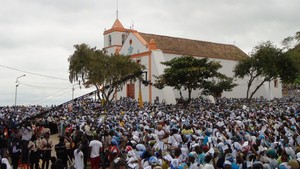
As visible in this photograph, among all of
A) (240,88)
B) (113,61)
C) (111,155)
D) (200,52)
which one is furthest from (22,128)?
(240,88)

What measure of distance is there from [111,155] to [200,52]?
110ft

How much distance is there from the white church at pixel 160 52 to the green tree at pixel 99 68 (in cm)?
908

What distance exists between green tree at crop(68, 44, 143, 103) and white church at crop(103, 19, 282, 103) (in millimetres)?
9077

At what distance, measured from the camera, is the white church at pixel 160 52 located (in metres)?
38.2

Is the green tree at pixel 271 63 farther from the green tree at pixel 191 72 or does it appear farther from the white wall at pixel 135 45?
the white wall at pixel 135 45

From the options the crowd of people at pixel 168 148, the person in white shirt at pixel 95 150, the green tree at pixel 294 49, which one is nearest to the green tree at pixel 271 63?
the green tree at pixel 294 49

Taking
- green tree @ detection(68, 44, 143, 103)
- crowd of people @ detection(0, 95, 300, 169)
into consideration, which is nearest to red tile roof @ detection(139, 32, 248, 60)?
green tree @ detection(68, 44, 143, 103)

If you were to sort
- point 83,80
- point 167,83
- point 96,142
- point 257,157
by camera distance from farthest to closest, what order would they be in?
point 167,83 < point 83,80 < point 96,142 < point 257,157

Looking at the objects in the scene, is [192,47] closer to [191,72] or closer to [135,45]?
[135,45]

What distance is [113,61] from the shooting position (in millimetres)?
26781

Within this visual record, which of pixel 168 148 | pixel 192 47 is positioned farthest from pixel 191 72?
pixel 168 148

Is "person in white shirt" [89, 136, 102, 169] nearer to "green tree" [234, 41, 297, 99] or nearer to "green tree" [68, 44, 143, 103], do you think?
"green tree" [68, 44, 143, 103]

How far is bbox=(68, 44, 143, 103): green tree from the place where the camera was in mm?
26281

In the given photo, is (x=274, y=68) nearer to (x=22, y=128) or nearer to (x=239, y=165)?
(x=22, y=128)
